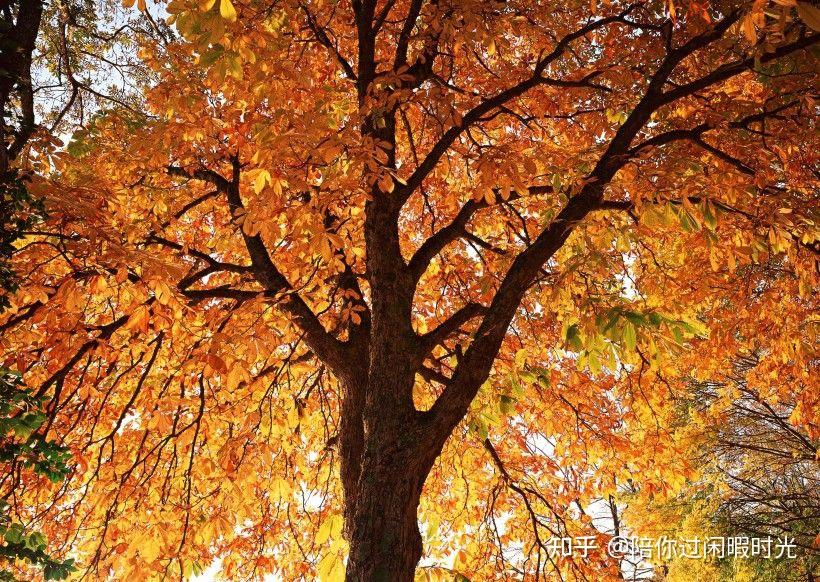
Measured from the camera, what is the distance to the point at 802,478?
453 inches

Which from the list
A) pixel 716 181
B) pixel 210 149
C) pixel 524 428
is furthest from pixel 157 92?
pixel 524 428

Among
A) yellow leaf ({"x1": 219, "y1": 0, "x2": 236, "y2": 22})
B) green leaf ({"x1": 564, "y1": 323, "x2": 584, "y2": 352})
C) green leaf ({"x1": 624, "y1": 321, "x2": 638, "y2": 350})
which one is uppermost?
yellow leaf ({"x1": 219, "y1": 0, "x2": 236, "y2": 22})

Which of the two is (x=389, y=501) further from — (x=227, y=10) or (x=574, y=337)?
(x=227, y=10)

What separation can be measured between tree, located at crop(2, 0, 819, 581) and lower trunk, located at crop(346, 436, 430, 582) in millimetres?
16

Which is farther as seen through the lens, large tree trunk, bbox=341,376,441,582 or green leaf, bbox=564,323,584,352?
large tree trunk, bbox=341,376,441,582

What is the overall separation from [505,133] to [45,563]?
5458 millimetres

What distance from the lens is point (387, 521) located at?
3420mm

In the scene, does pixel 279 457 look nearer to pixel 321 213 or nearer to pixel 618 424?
pixel 321 213

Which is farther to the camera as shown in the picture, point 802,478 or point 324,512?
point 802,478

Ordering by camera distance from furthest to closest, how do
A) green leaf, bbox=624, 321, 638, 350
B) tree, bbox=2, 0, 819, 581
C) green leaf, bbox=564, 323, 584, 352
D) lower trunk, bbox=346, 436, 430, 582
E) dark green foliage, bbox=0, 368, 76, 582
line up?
1. tree, bbox=2, 0, 819, 581
2. lower trunk, bbox=346, 436, 430, 582
3. green leaf, bbox=564, 323, 584, 352
4. green leaf, bbox=624, 321, 638, 350
5. dark green foliage, bbox=0, 368, 76, 582

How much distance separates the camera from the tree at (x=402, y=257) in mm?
3521

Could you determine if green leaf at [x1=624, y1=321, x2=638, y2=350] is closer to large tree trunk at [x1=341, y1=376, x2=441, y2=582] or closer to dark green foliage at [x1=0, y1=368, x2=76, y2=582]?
large tree trunk at [x1=341, y1=376, x2=441, y2=582]

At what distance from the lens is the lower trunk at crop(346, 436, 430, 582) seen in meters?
3.34

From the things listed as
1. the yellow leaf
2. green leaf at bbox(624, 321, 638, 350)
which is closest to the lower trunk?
green leaf at bbox(624, 321, 638, 350)
